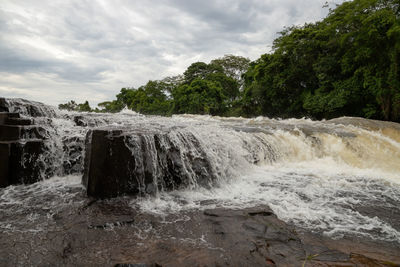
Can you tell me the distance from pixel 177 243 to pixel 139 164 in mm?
1785

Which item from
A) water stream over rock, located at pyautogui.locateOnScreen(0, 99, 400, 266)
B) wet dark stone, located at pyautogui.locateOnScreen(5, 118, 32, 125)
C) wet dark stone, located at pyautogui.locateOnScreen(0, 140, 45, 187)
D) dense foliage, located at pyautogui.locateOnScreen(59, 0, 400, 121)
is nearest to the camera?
water stream over rock, located at pyautogui.locateOnScreen(0, 99, 400, 266)

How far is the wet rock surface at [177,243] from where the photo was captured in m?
2.13

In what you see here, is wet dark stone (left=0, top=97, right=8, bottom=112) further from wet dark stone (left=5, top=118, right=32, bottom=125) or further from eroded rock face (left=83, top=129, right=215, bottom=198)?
eroded rock face (left=83, top=129, right=215, bottom=198)

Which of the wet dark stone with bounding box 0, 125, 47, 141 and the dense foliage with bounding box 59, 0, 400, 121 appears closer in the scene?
the wet dark stone with bounding box 0, 125, 47, 141

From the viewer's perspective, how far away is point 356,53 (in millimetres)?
14602

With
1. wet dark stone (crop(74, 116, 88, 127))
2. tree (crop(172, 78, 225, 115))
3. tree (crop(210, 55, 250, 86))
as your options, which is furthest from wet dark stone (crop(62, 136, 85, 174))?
tree (crop(210, 55, 250, 86))

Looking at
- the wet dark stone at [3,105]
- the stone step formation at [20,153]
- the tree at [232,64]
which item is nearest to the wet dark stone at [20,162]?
the stone step formation at [20,153]

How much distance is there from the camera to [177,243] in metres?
2.43

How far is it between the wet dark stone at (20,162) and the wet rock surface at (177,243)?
1.54 meters

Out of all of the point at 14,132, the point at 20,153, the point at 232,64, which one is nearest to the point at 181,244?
the point at 20,153

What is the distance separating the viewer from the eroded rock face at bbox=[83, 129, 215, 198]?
12.0 feet

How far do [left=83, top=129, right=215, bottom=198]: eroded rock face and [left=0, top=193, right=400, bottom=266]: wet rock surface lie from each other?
621 mm

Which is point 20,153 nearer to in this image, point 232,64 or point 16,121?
point 16,121

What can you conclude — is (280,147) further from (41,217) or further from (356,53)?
(356,53)
